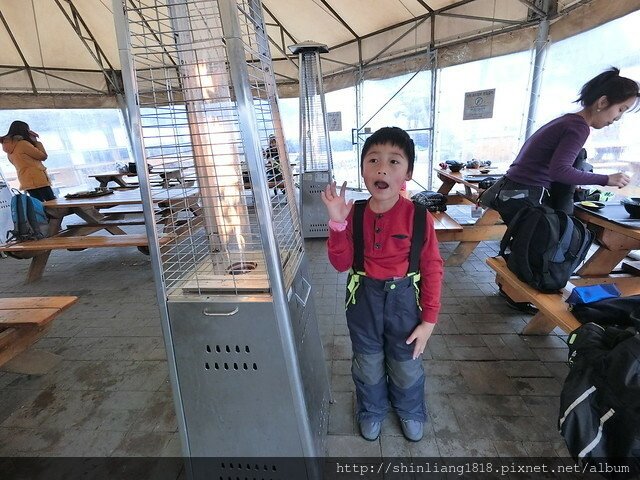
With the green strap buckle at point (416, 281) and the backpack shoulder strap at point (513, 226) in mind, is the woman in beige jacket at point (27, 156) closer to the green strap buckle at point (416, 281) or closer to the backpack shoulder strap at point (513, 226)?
the green strap buckle at point (416, 281)

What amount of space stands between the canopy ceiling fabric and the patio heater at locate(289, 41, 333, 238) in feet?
5.56

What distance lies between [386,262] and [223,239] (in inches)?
23.0

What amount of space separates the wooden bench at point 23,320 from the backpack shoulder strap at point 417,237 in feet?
6.23

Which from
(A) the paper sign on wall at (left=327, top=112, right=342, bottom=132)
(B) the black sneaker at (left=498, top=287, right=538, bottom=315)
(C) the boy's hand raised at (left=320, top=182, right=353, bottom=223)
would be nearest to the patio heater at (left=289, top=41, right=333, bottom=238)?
(B) the black sneaker at (left=498, top=287, right=538, bottom=315)

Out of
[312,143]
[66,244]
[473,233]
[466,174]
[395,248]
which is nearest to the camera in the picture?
[395,248]

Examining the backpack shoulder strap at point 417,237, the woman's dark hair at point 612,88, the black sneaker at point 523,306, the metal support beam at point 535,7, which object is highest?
the metal support beam at point 535,7

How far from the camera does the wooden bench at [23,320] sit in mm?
1777

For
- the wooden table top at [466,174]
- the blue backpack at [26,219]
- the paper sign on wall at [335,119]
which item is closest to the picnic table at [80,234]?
the blue backpack at [26,219]

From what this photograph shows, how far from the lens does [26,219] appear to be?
11.6ft

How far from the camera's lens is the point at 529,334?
216 cm

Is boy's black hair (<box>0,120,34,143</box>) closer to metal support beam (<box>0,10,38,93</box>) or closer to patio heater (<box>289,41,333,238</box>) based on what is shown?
metal support beam (<box>0,10,38,93</box>)

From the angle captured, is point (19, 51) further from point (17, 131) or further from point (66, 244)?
point (66, 244)

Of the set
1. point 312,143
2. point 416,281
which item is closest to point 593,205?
point 416,281

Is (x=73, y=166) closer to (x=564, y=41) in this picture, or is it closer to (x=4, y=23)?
(x=4, y=23)
